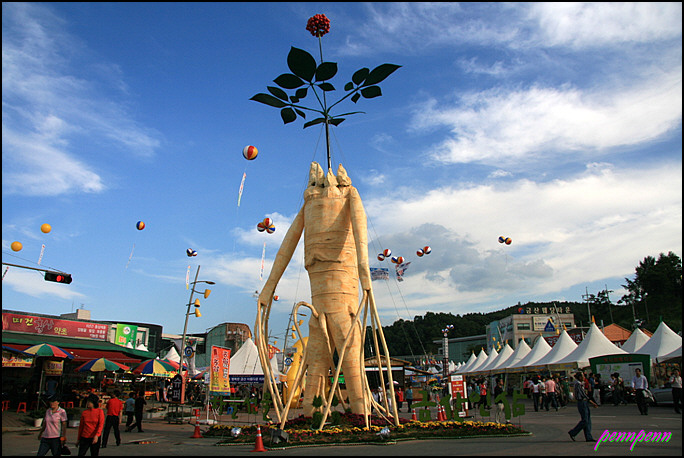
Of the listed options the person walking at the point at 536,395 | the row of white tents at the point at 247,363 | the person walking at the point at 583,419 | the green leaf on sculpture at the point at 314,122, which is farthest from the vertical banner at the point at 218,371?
the row of white tents at the point at 247,363

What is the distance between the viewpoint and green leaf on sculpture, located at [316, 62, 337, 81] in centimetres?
1619

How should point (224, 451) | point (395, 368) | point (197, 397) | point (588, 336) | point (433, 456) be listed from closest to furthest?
point (433, 456) < point (224, 451) < point (588, 336) < point (197, 397) < point (395, 368)

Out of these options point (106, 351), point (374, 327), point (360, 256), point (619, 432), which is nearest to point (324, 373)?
point (374, 327)

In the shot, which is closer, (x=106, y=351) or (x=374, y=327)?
(x=374, y=327)

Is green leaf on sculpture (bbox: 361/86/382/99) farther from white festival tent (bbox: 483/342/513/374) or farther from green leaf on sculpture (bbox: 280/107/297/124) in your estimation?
white festival tent (bbox: 483/342/513/374)

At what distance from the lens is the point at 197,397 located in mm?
35469

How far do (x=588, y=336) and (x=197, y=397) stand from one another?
25.6m

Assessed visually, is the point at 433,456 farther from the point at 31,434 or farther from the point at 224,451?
the point at 31,434

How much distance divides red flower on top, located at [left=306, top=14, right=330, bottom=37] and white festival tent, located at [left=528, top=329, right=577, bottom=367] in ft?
73.0

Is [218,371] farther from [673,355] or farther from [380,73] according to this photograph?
[673,355]

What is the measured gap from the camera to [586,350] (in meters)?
26.9

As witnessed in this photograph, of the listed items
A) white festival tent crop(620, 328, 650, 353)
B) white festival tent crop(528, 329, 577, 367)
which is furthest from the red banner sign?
white festival tent crop(620, 328, 650, 353)

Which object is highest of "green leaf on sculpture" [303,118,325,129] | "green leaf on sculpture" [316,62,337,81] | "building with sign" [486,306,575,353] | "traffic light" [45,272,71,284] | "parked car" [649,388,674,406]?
"green leaf on sculpture" [316,62,337,81]

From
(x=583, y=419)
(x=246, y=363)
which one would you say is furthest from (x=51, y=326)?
(x=583, y=419)
